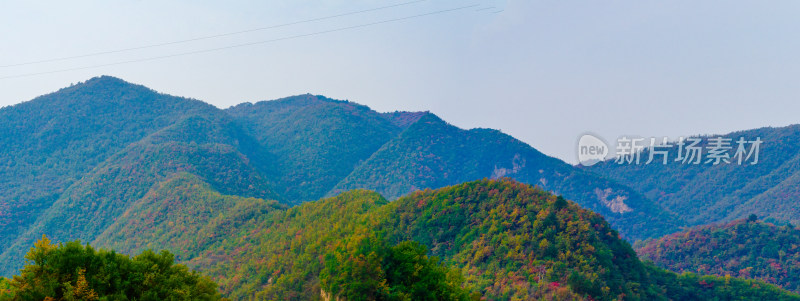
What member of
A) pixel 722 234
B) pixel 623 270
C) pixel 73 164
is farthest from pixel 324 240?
pixel 73 164

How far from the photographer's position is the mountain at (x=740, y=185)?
461 ft

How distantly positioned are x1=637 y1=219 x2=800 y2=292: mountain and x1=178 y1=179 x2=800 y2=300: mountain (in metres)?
23.1

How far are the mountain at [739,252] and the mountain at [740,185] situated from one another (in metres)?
58.5

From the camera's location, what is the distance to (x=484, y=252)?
47219 mm

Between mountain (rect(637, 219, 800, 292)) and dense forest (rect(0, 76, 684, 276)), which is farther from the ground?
dense forest (rect(0, 76, 684, 276))

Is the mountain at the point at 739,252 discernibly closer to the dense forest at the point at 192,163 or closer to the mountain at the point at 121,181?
the dense forest at the point at 192,163

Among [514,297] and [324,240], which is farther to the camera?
[324,240]

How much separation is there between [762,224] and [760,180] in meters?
93.1

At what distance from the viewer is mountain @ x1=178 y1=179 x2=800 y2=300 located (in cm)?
A: 4109

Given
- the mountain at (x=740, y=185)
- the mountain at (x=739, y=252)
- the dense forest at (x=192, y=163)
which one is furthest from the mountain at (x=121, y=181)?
the mountain at (x=740, y=185)

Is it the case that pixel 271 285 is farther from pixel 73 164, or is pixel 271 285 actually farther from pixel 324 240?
pixel 73 164

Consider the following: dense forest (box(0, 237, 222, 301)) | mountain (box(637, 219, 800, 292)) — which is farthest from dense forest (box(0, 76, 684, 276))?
dense forest (box(0, 237, 222, 301))

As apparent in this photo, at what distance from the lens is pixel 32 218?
112 meters

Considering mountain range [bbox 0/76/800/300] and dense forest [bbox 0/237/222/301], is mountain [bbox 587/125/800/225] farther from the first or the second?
dense forest [bbox 0/237/222/301]
